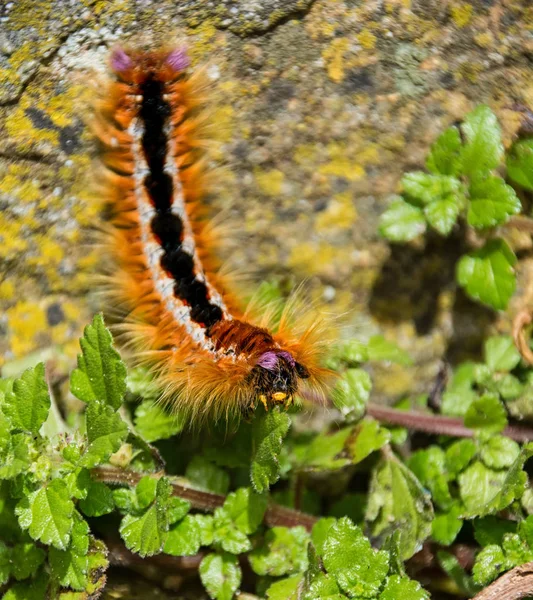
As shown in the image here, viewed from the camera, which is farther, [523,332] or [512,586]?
[523,332]

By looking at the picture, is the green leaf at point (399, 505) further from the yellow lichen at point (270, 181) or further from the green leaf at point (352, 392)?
the yellow lichen at point (270, 181)

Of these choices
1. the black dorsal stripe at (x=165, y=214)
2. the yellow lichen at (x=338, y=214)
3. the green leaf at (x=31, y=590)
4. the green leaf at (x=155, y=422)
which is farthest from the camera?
the yellow lichen at (x=338, y=214)

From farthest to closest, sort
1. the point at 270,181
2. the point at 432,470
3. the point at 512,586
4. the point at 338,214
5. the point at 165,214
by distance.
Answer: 1. the point at 338,214
2. the point at 270,181
3. the point at 432,470
4. the point at 165,214
5. the point at 512,586

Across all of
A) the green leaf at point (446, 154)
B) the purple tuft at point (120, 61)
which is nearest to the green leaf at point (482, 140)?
the green leaf at point (446, 154)

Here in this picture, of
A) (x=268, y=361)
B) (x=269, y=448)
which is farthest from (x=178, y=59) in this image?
(x=269, y=448)

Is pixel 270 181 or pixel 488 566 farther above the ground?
pixel 270 181

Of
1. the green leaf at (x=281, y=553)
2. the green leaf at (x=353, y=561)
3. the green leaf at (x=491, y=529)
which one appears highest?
the green leaf at (x=353, y=561)

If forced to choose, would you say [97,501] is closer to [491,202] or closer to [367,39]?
[491,202]
